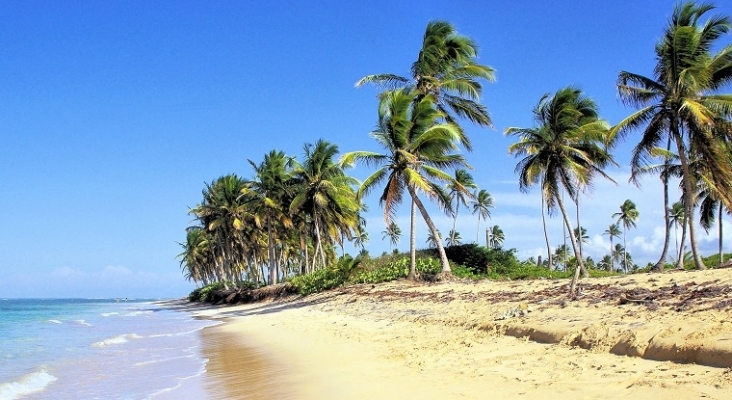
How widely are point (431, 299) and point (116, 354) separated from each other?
343 inches

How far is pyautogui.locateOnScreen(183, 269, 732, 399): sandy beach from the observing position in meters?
5.52

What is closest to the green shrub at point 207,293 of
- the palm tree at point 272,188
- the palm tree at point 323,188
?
the palm tree at point 272,188

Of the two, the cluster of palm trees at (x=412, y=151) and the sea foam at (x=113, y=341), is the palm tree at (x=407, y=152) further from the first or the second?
the sea foam at (x=113, y=341)

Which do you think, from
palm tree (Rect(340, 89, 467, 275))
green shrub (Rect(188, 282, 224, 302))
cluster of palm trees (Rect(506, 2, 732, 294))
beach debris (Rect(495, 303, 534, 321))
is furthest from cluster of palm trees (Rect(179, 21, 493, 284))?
green shrub (Rect(188, 282, 224, 302))

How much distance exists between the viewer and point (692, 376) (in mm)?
5121

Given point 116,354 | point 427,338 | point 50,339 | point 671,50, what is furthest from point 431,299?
point 50,339

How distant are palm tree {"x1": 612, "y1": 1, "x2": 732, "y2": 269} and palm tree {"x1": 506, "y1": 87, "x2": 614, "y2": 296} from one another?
3493mm

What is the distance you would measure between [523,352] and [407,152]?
15477mm

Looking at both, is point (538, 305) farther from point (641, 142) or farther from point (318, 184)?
point (318, 184)

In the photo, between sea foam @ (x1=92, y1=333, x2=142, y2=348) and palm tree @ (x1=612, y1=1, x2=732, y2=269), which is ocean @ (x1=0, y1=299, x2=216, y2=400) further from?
palm tree @ (x1=612, y1=1, x2=732, y2=269)

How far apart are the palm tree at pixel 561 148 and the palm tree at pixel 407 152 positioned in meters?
4.12

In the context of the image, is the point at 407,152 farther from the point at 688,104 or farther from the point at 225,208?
the point at 225,208

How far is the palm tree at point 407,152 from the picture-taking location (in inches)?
888

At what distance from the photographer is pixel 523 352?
7.56 metres
